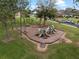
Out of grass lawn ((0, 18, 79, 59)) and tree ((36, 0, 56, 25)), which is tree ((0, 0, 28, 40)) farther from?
tree ((36, 0, 56, 25))

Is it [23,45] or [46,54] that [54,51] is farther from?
[23,45]

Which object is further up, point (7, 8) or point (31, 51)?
point (7, 8)

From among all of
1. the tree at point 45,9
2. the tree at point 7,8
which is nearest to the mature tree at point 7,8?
the tree at point 7,8

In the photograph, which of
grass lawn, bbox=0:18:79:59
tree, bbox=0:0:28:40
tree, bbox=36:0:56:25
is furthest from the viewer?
tree, bbox=36:0:56:25

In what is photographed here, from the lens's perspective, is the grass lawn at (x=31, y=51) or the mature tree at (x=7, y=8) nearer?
the grass lawn at (x=31, y=51)

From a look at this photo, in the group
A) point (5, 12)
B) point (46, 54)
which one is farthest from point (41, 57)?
point (5, 12)

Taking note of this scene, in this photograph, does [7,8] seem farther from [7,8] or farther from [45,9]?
[45,9]

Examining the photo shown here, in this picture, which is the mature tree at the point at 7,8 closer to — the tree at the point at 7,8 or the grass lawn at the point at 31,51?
the tree at the point at 7,8

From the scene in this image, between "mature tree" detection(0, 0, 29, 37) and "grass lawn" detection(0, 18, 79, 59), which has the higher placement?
"mature tree" detection(0, 0, 29, 37)

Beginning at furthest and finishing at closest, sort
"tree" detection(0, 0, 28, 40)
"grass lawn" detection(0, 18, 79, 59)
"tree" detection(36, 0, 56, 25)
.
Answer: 1. "tree" detection(36, 0, 56, 25)
2. "tree" detection(0, 0, 28, 40)
3. "grass lawn" detection(0, 18, 79, 59)

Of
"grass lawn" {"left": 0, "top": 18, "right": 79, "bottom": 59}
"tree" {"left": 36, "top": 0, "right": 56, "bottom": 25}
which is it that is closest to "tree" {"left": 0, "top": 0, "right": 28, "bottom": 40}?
"grass lawn" {"left": 0, "top": 18, "right": 79, "bottom": 59}

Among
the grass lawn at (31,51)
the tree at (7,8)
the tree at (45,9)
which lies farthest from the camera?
the tree at (45,9)

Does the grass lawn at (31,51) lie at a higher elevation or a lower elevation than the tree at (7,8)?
lower

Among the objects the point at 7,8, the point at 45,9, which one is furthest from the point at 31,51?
the point at 45,9
